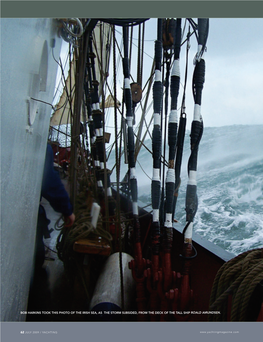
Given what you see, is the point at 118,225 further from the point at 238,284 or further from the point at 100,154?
the point at 238,284

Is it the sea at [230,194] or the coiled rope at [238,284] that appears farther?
the sea at [230,194]

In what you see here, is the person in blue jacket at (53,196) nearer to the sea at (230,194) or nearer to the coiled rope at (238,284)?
the coiled rope at (238,284)

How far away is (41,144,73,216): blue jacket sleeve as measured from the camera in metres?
0.67

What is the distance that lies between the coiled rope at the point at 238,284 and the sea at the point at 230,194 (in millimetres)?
959

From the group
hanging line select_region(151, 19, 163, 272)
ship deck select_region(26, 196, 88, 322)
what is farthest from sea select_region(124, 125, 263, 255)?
ship deck select_region(26, 196, 88, 322)

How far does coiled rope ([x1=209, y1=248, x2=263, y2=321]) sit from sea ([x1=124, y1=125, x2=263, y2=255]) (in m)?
0.96

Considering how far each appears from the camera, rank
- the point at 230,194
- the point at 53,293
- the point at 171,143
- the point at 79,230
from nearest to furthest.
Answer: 1. the point at 79,230
2. the point at 53,293
3. the point at 171,143
4. the point at 230,194

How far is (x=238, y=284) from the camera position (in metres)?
0.67

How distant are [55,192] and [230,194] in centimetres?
275

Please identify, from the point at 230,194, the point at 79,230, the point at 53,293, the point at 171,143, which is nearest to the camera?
the point at 79,230

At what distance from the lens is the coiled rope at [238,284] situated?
0.64 meters

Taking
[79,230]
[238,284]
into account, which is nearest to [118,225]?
[79,230]
